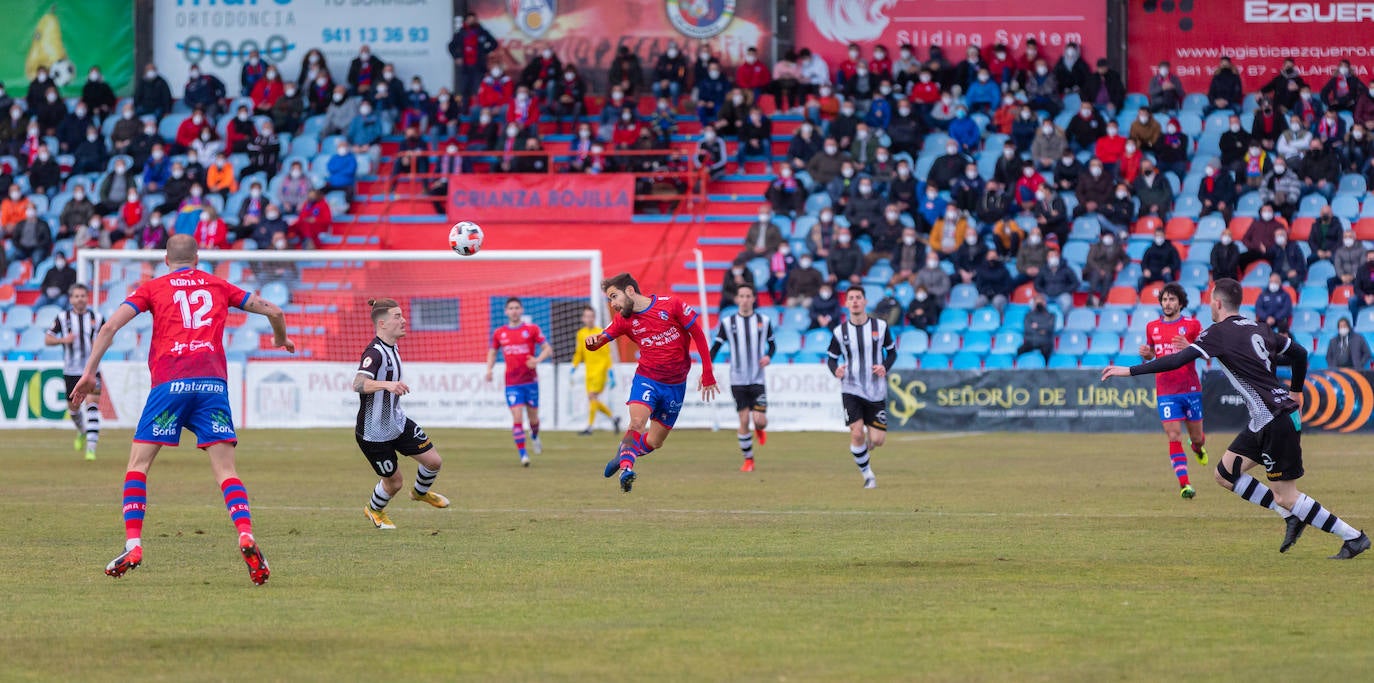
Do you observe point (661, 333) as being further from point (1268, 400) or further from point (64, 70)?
point (64, 70)

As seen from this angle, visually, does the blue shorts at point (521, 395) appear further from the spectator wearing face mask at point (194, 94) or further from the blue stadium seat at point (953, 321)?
the spectator wearing face mask at point (194, 94)

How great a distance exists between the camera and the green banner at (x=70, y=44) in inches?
1667

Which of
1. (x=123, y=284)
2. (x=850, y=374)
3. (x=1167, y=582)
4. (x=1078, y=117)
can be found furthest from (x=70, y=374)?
(x=1078, y=117)

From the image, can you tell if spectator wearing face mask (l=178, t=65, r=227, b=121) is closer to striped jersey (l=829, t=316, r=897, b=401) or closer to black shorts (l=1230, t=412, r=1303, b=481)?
→ striped jersey (l=829, t=316, r=897, b=401)

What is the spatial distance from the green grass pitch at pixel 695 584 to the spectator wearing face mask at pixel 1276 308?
10.8 meters

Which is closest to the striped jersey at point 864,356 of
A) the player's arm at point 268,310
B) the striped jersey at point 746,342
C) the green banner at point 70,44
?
the striped jersey at point 746,342

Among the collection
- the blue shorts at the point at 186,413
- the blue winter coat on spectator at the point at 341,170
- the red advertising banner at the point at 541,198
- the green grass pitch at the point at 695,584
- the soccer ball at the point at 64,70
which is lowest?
the green grass pitch at the point at 695,584

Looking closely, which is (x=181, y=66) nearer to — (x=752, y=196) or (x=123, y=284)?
(x=123, y=284)

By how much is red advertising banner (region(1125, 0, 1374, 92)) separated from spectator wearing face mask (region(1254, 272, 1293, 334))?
30.7 feet

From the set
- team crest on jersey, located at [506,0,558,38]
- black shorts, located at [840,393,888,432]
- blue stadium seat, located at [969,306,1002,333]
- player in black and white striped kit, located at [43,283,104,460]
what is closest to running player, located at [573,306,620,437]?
blue stadium seat, located at [969,306,1002,333]

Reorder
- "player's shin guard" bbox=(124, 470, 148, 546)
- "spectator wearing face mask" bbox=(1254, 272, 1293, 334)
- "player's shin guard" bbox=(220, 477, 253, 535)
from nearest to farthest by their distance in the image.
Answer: "player's shin guard" bbox=(220, 477, 253, 535)
"player's shin guard" bbox=(124, 470, 148, 546)
"spectator wearing face mask" bbox=(1254, 272, 1293, 334)

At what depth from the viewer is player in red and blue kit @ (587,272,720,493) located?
16.2m

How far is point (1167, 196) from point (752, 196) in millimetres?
8466

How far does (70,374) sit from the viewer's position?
79.2ft
